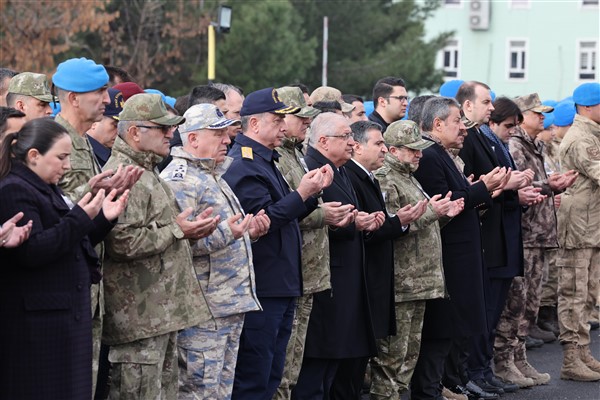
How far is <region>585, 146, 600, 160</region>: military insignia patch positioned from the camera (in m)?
10.3

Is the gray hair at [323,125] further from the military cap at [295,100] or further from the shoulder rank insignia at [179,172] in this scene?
the shoulder rank insignia at [179,172]

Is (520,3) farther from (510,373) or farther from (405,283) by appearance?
(405,283)

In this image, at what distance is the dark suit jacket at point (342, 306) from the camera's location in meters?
7.34

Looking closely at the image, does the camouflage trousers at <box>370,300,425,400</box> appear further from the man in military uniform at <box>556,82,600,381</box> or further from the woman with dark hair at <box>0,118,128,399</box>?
the woman with dark hair at <box>0,118,128,399</box>

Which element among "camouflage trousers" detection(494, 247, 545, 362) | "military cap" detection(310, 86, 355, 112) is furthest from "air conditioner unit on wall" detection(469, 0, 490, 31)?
"military cap" detection(310, 86, 355, 112)

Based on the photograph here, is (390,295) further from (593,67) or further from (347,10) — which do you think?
(593,67)

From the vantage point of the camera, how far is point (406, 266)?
8086mm

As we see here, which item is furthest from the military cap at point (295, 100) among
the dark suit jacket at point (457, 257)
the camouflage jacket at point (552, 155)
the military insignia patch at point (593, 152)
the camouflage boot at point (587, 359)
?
the camouflage jacket at point (552, 155)

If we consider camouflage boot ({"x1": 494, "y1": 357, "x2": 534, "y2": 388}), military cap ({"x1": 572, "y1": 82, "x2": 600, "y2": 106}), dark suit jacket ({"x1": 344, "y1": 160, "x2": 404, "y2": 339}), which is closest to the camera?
dark suit jacket ({"x1": 344, "y1": 160, "x2": 404, "y2": 339})

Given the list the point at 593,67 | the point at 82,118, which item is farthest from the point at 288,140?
the point at 593,67

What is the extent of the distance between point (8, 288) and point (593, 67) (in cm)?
4557

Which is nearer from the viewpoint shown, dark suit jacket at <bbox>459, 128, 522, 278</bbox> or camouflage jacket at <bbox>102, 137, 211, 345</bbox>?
camouflage jacket at <bbox>102, 137, 211, 345</bbox>

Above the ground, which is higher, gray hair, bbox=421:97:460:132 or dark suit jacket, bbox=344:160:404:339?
gray hair, bbox=421:97:460:132

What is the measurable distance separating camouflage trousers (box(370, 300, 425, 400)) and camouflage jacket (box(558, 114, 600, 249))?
110 inches
